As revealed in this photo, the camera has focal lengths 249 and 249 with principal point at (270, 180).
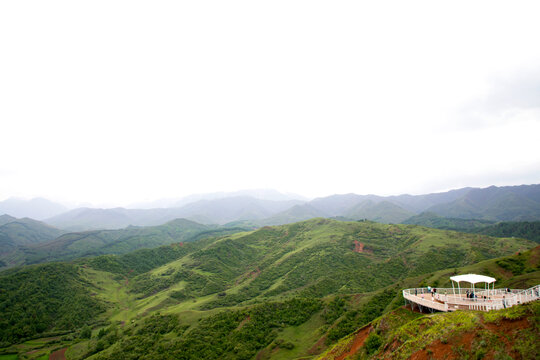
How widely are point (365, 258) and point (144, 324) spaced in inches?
3654

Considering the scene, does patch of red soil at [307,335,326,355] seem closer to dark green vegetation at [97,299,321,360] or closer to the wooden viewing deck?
dark green vegetation at [97,299,321,360]

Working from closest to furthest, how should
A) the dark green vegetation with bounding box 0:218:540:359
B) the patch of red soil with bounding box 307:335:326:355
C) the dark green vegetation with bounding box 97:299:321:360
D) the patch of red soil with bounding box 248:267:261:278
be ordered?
the patch of red soil with bounding box 307:335:326:355 → the dark green vegetation with bounding box 97:299:321:360 → the dark green vegetation with bounding box 0:218:540:359 → the patch of red soil with bounding box 248:267:261:278

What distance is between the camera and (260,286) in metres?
109

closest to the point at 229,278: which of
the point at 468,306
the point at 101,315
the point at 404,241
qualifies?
the point at 101,315

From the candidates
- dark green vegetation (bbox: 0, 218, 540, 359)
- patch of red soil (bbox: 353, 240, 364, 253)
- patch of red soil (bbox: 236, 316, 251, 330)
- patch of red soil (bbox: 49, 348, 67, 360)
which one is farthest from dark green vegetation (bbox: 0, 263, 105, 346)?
patch of red soil (bbox: 353, 240, 364, 253)

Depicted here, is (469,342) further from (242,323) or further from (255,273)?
(255,273)

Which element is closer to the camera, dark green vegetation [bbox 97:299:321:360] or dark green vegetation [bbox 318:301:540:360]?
dark green vegetation [bbox 318:301:540:360]

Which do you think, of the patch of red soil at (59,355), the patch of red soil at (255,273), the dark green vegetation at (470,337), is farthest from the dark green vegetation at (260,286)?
the dark green vegetation at (470,337)

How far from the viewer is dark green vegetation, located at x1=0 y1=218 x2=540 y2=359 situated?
50.1 m

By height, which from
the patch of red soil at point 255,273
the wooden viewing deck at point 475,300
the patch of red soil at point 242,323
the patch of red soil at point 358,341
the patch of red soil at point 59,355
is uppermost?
the wooden viewing deck at point 475,300

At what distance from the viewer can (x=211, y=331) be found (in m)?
55.4

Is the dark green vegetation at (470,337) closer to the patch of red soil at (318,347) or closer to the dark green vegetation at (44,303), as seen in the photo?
the patch of red soil at (318,347)

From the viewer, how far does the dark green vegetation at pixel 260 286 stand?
50.1 metres

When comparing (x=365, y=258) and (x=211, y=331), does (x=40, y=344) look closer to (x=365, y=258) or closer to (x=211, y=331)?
(x=211, y=331)
